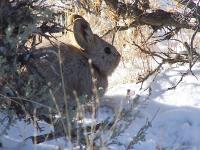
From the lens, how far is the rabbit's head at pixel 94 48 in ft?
20.3

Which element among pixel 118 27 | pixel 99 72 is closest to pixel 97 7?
pixel 118 27

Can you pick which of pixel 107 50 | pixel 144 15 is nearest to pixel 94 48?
pixel 107 50

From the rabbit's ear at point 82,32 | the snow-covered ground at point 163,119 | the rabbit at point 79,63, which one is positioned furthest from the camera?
the rabbit's ear at point 82,32

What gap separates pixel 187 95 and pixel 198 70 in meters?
0.84

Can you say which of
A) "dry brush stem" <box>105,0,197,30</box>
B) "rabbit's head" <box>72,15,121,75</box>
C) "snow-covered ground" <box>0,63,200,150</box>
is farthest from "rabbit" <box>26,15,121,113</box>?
"dry brush stem" <box>105,0,197,30</box>

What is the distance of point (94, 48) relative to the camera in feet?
21.4

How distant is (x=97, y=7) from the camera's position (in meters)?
7.21

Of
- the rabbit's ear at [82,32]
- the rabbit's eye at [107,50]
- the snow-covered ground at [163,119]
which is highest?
the rabbit's ear at [82,32]

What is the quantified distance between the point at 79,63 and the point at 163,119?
1.07 m

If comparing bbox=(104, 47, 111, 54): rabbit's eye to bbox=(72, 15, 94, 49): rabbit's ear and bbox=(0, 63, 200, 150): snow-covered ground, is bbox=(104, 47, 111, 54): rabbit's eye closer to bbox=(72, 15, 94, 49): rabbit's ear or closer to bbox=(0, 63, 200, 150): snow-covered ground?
bbox=(72, 15, 94, 49): rabbit's ear

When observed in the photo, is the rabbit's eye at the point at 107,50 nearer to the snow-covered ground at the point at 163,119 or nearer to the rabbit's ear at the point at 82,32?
the rabbit's ear at the point at 82,32

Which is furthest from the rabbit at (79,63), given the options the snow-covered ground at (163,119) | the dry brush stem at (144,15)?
the dry brush stem at (144,15)

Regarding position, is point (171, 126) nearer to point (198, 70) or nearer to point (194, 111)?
point (194, 111)

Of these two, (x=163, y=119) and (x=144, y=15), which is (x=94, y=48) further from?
(x=163, y=119)
